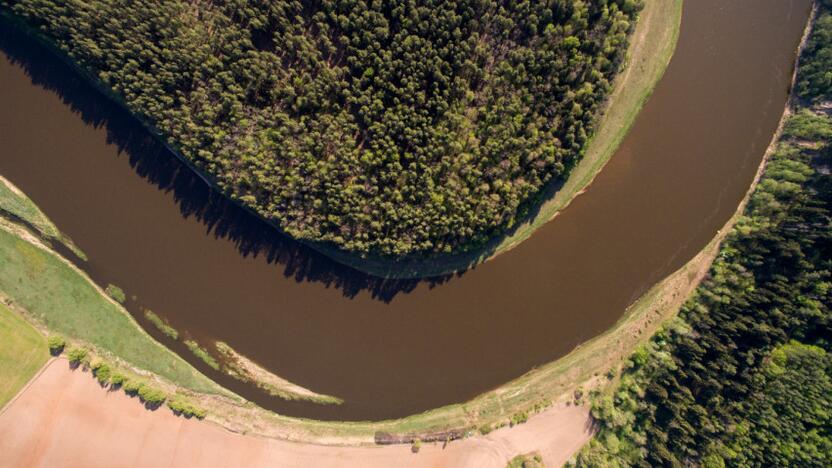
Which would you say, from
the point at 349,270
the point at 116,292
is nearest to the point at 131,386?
the point at 116,292

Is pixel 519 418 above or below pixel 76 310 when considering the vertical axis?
above

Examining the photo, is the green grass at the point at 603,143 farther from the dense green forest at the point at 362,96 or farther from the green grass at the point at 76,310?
the green grass at the point at 76,310

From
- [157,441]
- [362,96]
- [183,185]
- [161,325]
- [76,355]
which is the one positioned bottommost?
[157,441]

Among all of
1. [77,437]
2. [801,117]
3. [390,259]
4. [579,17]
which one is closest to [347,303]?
[390,259]

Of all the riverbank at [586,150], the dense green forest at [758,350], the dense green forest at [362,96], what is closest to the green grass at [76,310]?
the riverbank at [586,150]

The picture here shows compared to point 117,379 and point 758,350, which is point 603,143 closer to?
point 758,350

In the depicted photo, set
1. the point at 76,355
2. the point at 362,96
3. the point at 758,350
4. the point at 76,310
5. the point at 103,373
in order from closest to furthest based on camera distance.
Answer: the point at 758,350, the point at 362,96, the point at 76,355, the point at 103,373, the point at 76,310

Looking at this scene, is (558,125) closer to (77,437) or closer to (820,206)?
(820,206)
